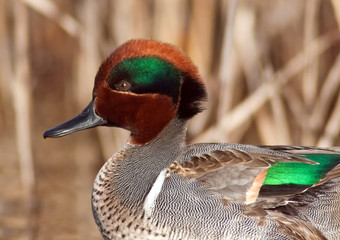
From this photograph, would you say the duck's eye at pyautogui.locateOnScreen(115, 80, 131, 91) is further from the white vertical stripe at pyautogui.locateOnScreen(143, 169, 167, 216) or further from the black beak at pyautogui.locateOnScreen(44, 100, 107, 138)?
the white vertical stripe at pyautogui.locateOnScreen(143, 169, 167, 216)

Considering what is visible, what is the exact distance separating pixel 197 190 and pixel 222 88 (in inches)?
56.0

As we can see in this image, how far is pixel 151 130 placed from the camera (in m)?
3.76

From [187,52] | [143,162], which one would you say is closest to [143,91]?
[143,162]

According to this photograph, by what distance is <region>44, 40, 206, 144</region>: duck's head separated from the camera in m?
3.63

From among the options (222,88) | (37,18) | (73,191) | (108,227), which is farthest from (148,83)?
(37,18)

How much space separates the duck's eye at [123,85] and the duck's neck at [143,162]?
0.97ft

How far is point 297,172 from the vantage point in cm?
356

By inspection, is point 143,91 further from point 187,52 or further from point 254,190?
point 187,52

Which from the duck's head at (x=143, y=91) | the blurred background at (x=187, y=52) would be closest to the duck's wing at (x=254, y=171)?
the duck's head at (x=143, y=91)

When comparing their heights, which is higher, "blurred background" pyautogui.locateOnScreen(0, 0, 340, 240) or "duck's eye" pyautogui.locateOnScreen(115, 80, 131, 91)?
"duck's eye" pyautogui.locateOnScreen(115, 80, 131, 91)

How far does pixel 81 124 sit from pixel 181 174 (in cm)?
59

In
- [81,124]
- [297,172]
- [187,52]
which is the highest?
[81,124]

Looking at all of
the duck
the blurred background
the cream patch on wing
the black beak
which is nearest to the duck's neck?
the duck

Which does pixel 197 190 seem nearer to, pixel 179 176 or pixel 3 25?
pixel 179 176
